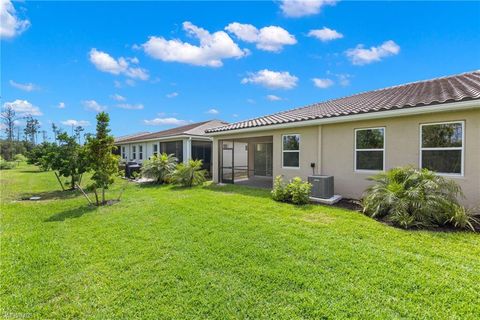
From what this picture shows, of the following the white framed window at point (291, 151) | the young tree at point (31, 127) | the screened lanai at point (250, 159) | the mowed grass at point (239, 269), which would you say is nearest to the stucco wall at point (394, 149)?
the white framed window at point (291, 151)

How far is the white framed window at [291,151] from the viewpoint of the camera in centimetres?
991

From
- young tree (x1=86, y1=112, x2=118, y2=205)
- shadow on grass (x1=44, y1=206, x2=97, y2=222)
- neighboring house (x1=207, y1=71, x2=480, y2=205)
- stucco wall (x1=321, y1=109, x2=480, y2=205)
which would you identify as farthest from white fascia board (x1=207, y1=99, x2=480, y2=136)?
shadow on grass (x1=44, y1=206, x2=97, y2=222)

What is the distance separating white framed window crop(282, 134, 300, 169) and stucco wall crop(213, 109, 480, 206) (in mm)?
184

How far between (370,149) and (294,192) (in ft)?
9.67

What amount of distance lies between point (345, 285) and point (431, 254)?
1966 mm

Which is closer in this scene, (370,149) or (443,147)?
(443,147)

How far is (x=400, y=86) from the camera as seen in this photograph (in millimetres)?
11273

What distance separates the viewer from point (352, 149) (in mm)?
8219

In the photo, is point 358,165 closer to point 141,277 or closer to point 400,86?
point 400,86

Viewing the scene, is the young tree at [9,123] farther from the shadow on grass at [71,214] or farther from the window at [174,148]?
the shadow on grass at [71,214]

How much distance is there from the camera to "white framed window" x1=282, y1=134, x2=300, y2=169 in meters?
9.91

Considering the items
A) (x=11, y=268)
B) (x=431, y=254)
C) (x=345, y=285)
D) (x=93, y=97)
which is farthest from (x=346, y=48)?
(x=93, y=97)

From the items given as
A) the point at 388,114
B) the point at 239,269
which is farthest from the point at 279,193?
the point at 239,269

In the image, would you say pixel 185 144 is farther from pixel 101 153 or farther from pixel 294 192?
pixel 294 192
